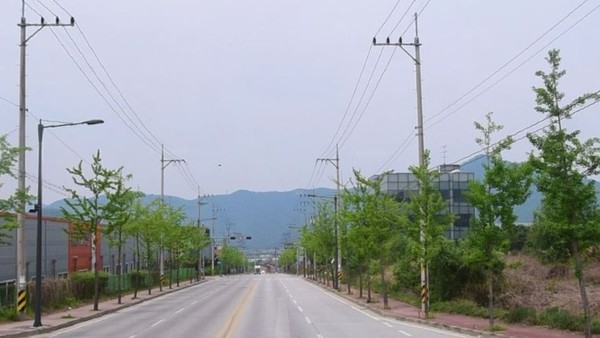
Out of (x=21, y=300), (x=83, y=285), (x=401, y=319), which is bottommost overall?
(x=401, y=319)

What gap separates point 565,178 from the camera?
64.5ft

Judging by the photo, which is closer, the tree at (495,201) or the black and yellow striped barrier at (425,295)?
the tree at (495,201)

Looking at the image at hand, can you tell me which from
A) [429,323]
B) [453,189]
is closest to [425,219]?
[429,323]

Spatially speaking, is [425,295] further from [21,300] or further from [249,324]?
[21,300]

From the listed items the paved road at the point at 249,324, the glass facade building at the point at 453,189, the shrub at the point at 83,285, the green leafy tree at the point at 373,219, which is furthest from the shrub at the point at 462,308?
the glass facade building at the point at 453,189

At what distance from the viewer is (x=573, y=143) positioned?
1959 cm

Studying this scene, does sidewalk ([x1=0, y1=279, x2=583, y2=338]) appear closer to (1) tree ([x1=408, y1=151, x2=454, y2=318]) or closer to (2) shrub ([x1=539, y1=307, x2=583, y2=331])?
(2) shrub ([x1=539, y1=307, x2=583, y2=331])

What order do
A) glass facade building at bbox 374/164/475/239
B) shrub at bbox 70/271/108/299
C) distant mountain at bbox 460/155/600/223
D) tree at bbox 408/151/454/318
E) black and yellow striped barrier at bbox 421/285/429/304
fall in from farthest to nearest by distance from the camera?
1. glass facade building at bbox 374/164/475/239
2. shrub at bbox 70/271/108/299
3. black and yellow striped barrier at bbox 421/285/429/304
4. tree at bbox 408/151/454/318
5. distant mountain at bbox 460/155/600/223

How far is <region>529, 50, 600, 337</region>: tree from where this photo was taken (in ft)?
63.8

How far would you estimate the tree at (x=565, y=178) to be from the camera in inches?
766

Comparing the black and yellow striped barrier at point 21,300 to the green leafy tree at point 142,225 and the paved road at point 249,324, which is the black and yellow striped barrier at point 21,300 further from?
the green leafy tree at point 142,225

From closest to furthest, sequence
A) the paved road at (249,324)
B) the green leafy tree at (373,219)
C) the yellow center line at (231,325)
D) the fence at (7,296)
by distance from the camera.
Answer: the yellow center line at (231,325), the paved road at (249,324), the fence at (7,296), the green leafy tree at (373,219)

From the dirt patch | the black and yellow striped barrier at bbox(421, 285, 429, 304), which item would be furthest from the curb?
the dirt patch

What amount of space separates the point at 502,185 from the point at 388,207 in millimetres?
15194
